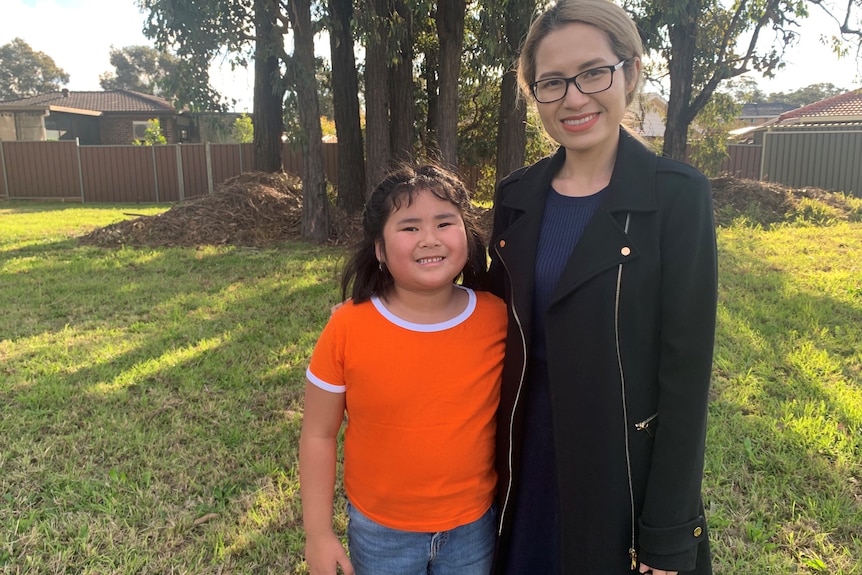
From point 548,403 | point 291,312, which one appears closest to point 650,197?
point 548,403

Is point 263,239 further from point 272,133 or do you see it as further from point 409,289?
point 409,289

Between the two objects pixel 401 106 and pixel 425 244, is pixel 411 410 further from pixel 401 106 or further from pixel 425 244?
pixel 401 106

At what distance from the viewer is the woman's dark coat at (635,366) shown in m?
1.31

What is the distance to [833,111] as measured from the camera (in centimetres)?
2284

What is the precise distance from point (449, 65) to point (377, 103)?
3.96 ft

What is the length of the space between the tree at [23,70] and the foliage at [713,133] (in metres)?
53.4

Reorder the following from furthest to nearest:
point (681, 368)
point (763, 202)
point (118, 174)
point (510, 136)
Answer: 1. point (118, 174)
2. point (763, 202)
3. point (510, 136)
4. point (681, 368)

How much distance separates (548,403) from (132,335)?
14.5ft

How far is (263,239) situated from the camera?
31.9 ft

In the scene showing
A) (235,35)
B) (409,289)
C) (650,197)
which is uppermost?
(235,35)

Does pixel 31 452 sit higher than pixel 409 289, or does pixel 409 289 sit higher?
pixel 409 289

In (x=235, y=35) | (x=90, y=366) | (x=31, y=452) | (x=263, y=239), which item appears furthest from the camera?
(x=263, y=239)

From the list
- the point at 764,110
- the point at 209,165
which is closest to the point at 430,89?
the point at 209,165

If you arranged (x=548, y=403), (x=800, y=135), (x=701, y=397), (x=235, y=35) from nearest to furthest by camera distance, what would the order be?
(x=701, y=397)
(x=548, y=403)
(x=235, y=35)
(x=800, y=135)
